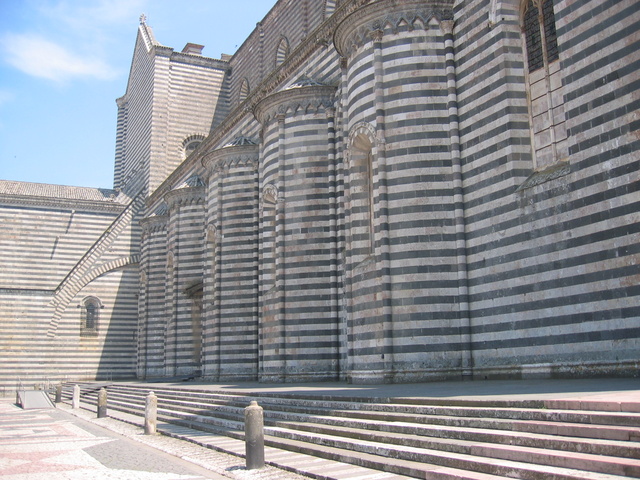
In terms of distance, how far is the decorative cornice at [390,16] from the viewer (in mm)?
15273

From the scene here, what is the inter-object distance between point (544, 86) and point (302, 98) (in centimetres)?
858

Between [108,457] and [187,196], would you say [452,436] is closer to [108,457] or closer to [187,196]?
[108,457]

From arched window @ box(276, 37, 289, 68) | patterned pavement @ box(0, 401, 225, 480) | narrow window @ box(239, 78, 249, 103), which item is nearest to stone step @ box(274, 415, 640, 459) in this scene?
patterned pavement @ box(0, 401, 225, 480)

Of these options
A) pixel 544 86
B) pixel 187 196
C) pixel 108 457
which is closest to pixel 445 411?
pixel 108 457

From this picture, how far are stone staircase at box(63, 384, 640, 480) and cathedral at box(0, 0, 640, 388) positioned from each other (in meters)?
3.84

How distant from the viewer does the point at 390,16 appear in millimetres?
15531

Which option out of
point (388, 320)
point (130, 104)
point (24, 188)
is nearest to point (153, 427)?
point (388, 320)

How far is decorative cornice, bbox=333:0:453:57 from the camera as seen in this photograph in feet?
50.1

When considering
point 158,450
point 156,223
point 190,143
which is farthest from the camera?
point 190,143

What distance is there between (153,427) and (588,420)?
355 inches

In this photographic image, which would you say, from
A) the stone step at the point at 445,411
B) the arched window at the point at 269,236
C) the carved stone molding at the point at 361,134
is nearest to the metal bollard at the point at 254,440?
the stone step at the point at 445,411

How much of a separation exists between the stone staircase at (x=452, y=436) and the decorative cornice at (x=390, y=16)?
8.88 m

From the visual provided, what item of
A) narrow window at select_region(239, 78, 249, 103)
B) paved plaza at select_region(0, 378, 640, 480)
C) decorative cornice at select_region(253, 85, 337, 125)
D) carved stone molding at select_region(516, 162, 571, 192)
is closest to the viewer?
paved plaza at select_region(0, 378, 640, 480)

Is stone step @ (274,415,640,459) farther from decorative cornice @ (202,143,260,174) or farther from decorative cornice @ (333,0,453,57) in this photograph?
decorative cornice @ (202,143,260,174)
